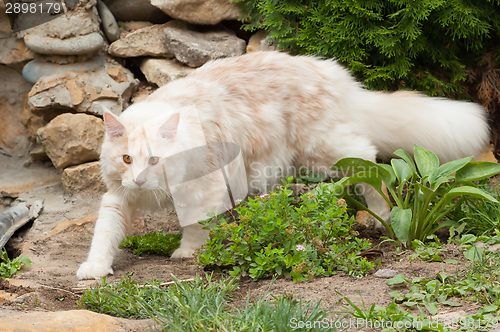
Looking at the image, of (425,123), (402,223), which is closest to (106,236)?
(402,223)

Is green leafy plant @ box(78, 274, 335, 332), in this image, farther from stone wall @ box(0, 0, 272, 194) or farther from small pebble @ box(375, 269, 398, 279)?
stone wall @ box(0, 0, 272, 194)

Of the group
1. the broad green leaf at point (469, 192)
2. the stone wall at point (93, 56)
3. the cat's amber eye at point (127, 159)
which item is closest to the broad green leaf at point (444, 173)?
the broad green leaf at point (469, 192)

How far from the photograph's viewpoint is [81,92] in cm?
473

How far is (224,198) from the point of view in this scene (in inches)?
128

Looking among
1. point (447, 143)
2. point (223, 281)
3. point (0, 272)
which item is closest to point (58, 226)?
point (0, 272)

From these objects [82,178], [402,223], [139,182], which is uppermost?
[139,182]

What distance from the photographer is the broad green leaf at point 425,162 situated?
2.84 meters

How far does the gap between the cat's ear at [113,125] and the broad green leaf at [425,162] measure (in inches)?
81.1

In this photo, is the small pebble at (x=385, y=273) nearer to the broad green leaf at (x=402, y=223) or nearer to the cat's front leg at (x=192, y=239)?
the broad green leaf at (x=402, y=223)

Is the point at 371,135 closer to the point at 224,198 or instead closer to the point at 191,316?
the point at 224,198

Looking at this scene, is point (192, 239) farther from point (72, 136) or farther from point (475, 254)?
point (72, 136)

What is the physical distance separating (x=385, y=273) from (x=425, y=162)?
36.1 inches

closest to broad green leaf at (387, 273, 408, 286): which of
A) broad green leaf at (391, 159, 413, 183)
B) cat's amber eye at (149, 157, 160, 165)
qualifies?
broad green leaf at (391, 159, 413, 183)

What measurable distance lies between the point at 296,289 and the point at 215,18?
3604mm
